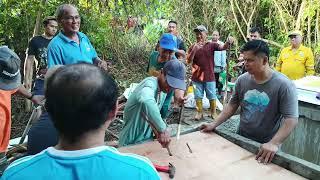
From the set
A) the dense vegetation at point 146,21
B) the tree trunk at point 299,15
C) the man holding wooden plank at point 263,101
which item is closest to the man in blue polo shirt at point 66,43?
the man holding wooden plank at point 263,101

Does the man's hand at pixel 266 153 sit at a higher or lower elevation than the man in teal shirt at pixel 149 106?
lower

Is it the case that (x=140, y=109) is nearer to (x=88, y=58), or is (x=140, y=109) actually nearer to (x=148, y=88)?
(x=148, y=88)

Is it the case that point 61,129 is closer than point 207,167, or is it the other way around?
point 61,129

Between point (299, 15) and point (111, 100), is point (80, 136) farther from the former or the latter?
point (299, 15)

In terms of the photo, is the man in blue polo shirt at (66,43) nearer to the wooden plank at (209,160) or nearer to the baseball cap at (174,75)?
the baseball cap at (174,75)

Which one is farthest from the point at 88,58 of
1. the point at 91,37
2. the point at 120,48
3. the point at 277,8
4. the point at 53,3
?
the point at 277,8

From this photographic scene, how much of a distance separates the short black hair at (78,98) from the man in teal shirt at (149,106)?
4.31ft

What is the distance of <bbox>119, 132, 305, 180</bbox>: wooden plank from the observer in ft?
7.10

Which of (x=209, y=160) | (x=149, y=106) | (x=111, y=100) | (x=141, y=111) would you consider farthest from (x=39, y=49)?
(x=111, y=100)

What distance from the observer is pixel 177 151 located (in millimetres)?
2496

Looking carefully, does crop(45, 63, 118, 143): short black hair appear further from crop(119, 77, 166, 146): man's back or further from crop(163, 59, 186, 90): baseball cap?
crop(163, 59, 186, 90): baseball cap

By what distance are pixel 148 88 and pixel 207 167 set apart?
658mm

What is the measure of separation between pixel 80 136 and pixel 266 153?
1673 mm

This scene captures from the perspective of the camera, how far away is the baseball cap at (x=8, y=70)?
226cm
